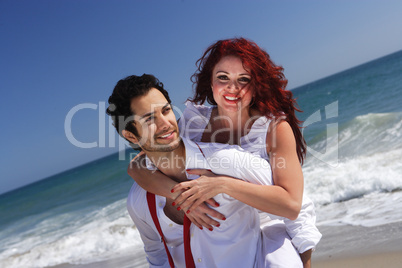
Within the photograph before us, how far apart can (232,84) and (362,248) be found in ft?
7.66

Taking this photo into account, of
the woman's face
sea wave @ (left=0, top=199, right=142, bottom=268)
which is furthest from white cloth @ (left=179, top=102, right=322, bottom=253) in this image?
sea wave @ (left=0, top=199, right=142, bottom=268)

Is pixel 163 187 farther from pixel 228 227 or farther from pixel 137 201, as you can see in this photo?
pixel 228 227

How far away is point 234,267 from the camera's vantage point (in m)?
2.26

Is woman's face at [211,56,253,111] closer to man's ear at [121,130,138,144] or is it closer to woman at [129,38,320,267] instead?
woman at [129,38,320,267]

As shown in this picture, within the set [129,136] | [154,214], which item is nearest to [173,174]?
[154,214]

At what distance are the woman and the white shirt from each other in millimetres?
81

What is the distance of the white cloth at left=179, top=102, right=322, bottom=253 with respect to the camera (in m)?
2.33

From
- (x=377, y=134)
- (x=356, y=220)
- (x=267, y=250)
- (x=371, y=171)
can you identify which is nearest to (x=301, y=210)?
(x=267, y=250)

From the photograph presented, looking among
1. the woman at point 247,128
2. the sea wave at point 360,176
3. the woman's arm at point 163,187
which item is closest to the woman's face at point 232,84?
the woman at point 247,128

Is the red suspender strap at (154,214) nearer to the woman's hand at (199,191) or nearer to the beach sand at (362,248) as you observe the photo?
the woman's hand at (199,191)

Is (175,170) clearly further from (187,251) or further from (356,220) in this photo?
(356,220)

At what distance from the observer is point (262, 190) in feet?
7.28

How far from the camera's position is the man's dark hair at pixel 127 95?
8.31 ft

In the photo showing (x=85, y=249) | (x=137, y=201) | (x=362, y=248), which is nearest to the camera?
(x=137, y=201)
